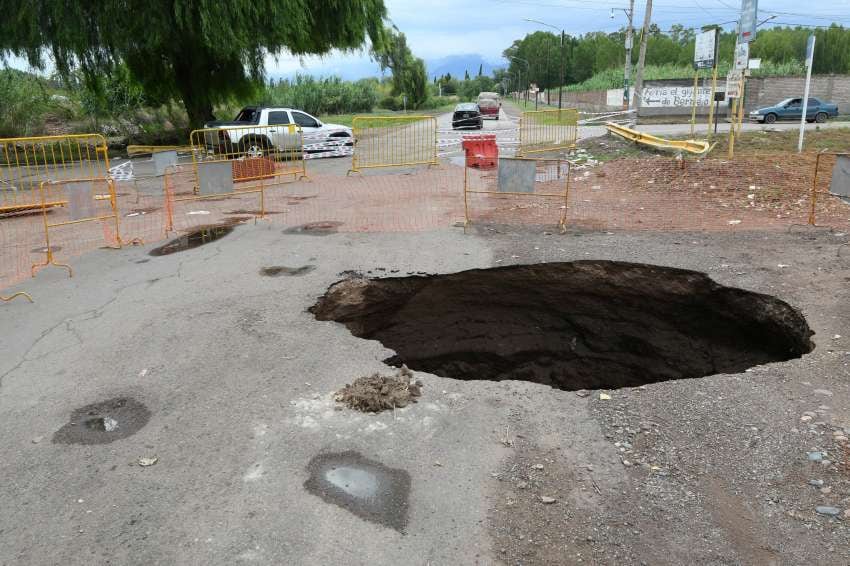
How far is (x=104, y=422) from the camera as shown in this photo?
15.9 ft

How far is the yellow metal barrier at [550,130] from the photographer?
834 inches

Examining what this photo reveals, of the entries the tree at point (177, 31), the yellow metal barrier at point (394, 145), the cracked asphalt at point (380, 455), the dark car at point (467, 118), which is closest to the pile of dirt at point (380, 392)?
the cracked asphalt at point (380, 455)

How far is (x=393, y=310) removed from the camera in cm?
832

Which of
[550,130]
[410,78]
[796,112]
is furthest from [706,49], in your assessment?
[410,78]

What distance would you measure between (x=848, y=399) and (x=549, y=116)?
1822 centimetres

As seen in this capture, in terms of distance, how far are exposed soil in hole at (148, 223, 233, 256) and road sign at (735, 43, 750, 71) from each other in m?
13.7

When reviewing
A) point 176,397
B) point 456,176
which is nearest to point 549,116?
point 456,176

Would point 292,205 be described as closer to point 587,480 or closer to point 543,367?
point 543,367

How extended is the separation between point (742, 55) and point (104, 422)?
17.5 metres

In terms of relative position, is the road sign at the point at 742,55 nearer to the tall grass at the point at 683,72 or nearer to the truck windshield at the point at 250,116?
the truck windshield at the point at 250,116

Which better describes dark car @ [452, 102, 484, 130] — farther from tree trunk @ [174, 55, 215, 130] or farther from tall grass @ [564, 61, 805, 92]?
tall grass @ [564, 61, 805, 92]

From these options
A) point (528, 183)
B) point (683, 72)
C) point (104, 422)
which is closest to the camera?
point (104, 422)

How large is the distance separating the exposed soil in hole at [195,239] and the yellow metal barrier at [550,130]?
1239 cm

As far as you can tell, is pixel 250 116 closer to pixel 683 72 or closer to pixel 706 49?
pixel 706 49
